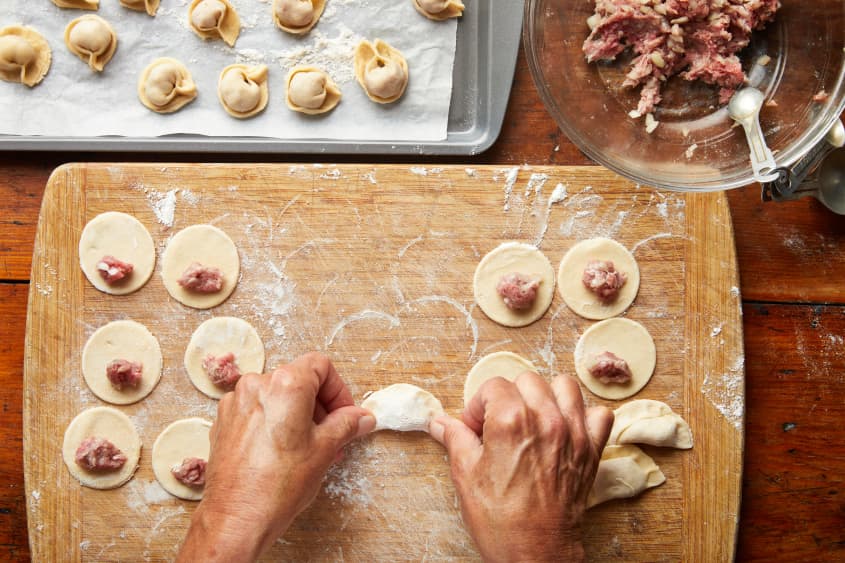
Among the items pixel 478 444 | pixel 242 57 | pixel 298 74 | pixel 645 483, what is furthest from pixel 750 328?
pixel 242 57

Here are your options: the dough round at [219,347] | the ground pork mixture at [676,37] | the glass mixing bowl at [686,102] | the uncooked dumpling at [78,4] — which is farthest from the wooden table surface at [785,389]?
the uncooked dumpling at [78,4]

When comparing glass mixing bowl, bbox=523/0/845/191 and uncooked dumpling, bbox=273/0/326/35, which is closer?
glass mixing bowl, bbox=523/0/845/191

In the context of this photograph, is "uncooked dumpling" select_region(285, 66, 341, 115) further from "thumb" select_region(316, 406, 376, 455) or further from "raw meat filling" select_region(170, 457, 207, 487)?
"raw meat filling" select_region(170, 457, 207, 487)

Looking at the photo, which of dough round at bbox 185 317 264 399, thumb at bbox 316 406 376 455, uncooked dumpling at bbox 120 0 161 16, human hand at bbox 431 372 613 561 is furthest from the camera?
uncooked dumpling at bbox 120 0 161 16

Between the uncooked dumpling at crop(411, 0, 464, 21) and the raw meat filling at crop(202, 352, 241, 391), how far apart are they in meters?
1.17

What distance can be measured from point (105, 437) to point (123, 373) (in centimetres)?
21

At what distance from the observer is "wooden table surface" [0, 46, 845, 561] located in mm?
1980

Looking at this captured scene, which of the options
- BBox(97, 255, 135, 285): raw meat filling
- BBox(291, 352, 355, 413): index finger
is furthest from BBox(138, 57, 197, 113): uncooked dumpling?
BBox(291, 352, 355, 413): index finger

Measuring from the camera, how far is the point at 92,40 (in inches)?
79.0

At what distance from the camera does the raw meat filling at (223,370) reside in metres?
1.92

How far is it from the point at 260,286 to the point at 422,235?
0.49m

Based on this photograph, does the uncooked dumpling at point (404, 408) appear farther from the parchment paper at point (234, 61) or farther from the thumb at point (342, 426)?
the parchment paper at point (234, 61)

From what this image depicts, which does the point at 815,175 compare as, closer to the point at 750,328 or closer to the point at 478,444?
the point at 750,328

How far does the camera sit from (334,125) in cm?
207
